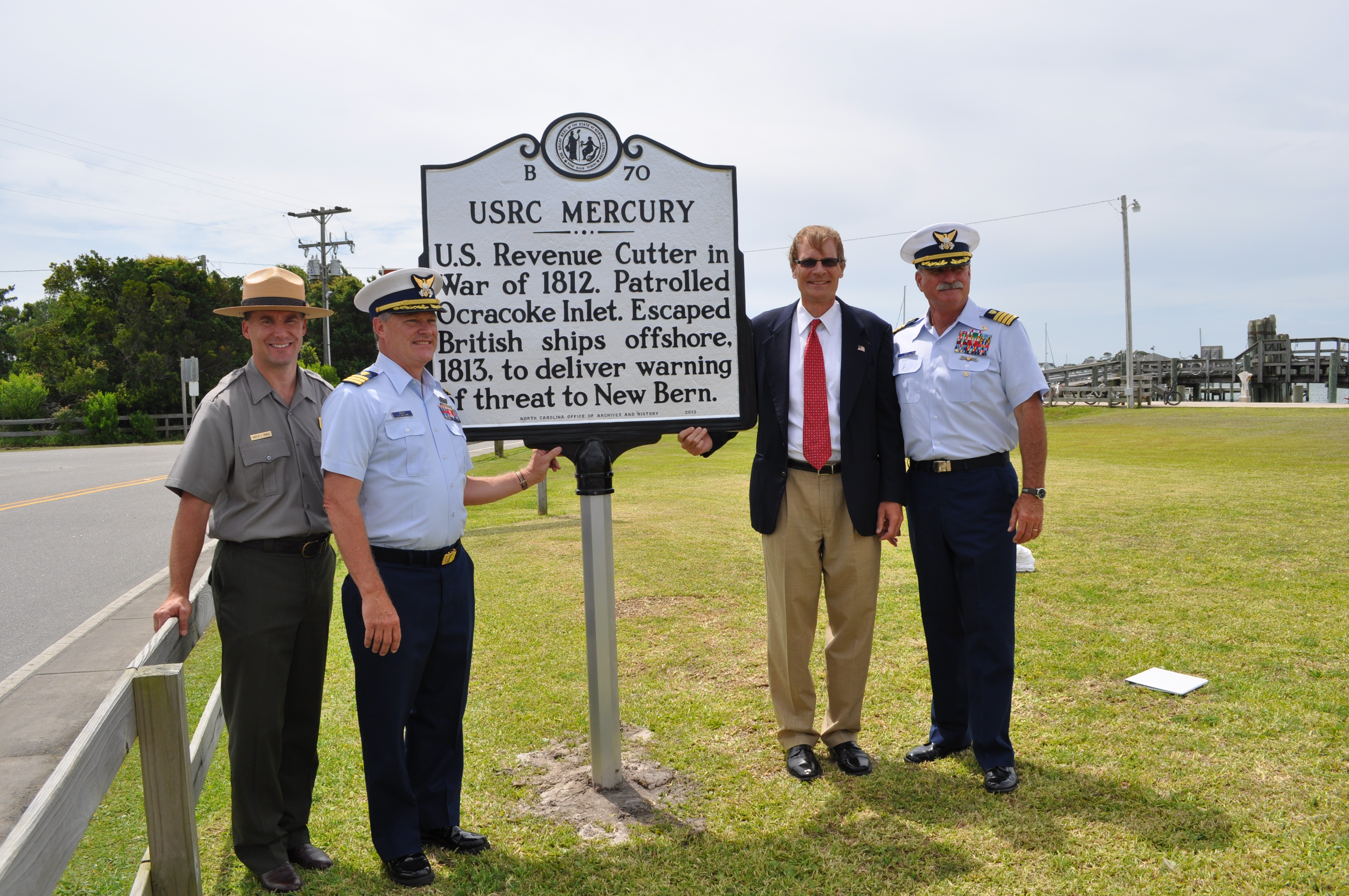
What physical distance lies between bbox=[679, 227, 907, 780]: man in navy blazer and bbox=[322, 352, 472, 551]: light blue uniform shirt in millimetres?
1136

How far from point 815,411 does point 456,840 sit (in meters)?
2.13

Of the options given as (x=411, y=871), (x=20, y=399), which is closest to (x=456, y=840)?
(x=411, y=871)

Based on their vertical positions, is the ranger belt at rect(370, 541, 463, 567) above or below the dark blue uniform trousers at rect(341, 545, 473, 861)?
above

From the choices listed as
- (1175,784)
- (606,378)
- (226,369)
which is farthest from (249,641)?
(226,369)

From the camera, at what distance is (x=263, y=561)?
116 inches

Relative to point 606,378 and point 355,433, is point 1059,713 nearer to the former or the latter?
point 606,378

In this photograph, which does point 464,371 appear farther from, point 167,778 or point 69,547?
point 69,547

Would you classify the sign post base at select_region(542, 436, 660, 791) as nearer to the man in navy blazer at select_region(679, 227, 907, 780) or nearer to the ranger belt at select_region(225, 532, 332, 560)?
the man in navy blazer at select_region(679, 227, 907, 780)

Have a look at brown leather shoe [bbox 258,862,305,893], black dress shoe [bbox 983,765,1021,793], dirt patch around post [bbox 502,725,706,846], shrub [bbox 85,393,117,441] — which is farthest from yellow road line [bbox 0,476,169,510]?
shrub [bbox 85,393,117,441]

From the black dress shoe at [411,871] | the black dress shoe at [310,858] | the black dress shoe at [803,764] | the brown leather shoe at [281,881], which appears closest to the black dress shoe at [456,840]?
the black dress shoe at [411,871]

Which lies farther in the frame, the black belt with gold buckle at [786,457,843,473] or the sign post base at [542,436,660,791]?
the black belt with gold buckle at [786,457,843,473]

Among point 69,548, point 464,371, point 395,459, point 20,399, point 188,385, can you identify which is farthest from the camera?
point 20,399

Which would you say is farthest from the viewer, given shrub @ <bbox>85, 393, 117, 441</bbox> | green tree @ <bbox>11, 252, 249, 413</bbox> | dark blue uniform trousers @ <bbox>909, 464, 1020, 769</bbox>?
green tree @ <bbox>11, 252, 249, 413</bbox>

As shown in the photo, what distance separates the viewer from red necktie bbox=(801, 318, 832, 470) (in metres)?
3.81
